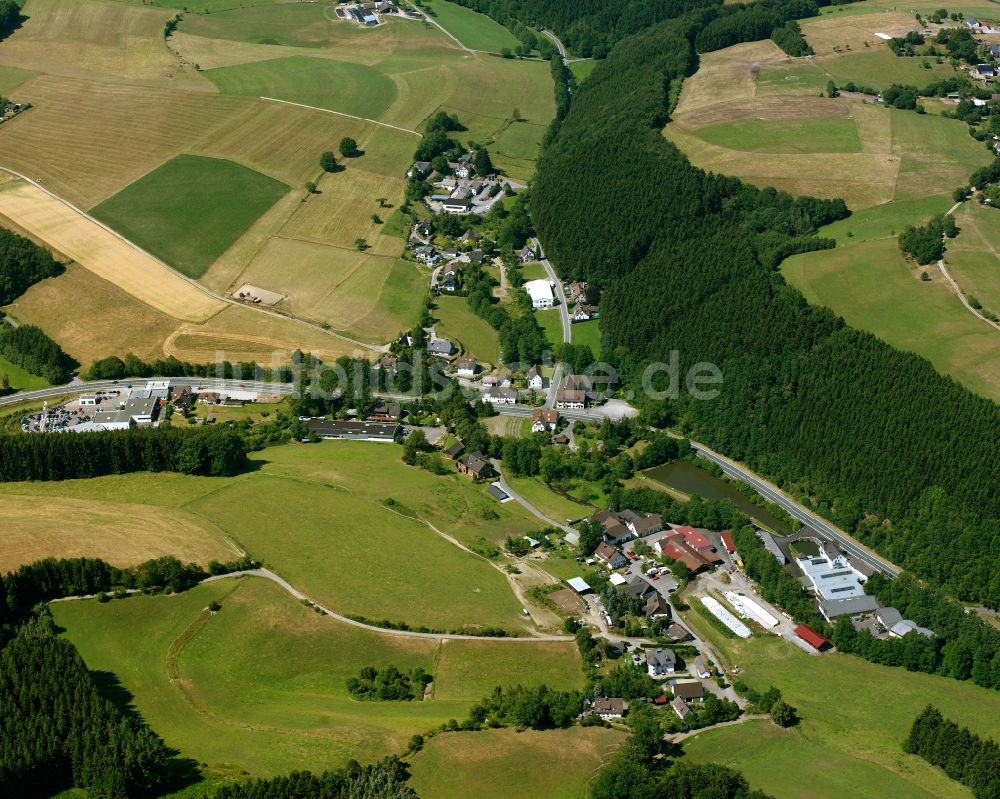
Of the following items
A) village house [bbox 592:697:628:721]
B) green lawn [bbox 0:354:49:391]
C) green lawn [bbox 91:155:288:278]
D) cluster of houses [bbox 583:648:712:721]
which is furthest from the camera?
green lawn [bbox 91:155:288:278]

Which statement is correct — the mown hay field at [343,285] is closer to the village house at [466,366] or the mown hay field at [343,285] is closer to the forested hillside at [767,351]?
the village house at [466,366]

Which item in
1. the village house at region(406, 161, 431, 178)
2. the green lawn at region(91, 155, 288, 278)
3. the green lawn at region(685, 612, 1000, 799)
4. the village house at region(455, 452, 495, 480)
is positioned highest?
the village house at region(406, 161, 431, 178)

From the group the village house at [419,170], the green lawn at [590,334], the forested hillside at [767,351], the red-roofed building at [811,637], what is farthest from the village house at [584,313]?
the red-roofed building at [811,637]

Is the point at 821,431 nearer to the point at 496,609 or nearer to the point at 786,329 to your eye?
the point at 786,329

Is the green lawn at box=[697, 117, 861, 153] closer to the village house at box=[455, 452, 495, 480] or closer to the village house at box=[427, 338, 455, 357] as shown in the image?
the village house at box=[427, 338, 455, 357]

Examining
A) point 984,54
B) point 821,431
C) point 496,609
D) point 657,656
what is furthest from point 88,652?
point 984,54

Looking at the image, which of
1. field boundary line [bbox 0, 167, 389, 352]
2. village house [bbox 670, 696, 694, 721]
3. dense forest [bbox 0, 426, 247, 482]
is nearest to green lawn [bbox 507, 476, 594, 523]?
village house [bbox 670, 696, 694, 721]

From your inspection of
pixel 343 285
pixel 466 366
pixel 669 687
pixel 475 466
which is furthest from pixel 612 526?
pixel 343 285
